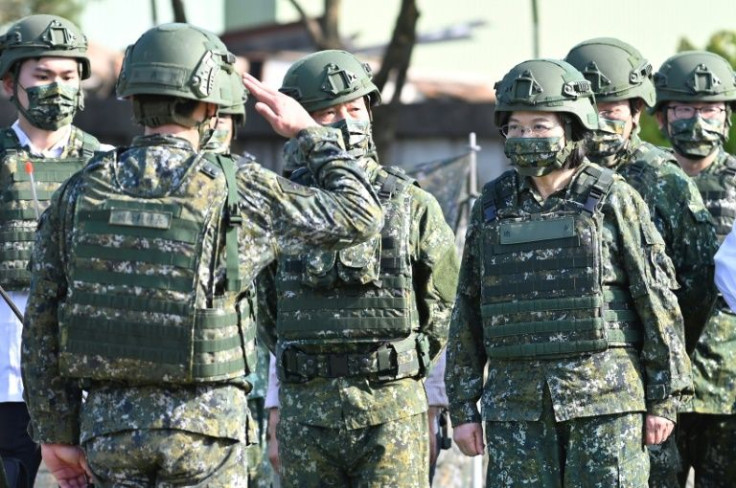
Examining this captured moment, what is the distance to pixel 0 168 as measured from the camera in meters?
7.34

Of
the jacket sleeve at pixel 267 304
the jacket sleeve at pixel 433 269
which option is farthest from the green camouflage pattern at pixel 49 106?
the jacket sleeve at pixel 433 269

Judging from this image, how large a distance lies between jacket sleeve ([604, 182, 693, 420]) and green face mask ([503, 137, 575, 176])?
11.6 inches

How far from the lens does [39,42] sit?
295 inches

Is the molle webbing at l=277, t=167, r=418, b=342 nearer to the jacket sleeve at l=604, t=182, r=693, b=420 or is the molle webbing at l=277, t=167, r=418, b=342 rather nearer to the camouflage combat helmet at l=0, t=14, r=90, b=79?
the jacket sleeve at l=604, t=182, r=693, b=420

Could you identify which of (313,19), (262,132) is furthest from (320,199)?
(262,132)

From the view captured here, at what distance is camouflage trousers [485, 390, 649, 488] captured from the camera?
242 inches

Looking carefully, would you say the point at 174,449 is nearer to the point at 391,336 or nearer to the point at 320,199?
the point at 320,199

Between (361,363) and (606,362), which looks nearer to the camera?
(606,362)

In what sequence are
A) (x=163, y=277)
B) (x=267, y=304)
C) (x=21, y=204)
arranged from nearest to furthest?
(x=163, y=277), (x=267, y=304), (x=21, y=204)

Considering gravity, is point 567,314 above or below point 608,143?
below

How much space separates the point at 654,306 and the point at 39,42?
3547 mm

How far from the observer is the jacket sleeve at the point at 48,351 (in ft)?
17.1

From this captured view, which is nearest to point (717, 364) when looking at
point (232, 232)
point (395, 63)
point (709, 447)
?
point (709, 447)

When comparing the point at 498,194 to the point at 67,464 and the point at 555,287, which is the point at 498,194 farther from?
the point at 67,464
